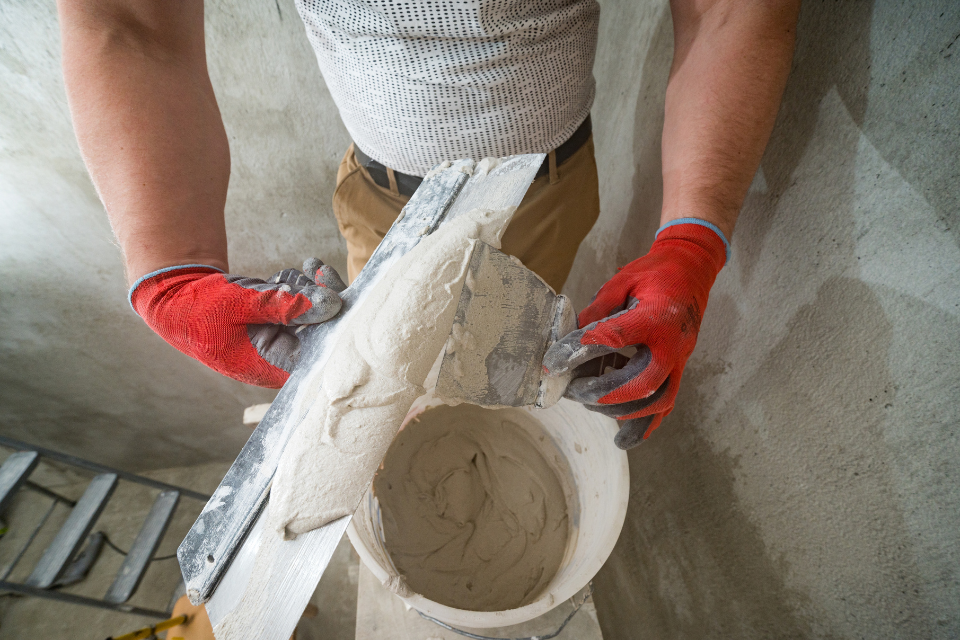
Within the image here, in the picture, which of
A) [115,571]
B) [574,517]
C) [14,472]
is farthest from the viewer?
[115,571]

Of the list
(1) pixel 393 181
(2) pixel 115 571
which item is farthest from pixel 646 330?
(2) pixel 115 571

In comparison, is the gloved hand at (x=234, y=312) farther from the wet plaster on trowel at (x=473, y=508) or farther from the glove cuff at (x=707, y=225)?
the glove cuff at (x=707, y=225)

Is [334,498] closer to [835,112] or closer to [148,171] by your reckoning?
[148,171]

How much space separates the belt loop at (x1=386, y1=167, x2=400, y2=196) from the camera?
4.11 feet

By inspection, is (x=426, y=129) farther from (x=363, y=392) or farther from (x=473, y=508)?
(x=473, y=508)

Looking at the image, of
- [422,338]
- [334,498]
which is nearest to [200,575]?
[334,498]

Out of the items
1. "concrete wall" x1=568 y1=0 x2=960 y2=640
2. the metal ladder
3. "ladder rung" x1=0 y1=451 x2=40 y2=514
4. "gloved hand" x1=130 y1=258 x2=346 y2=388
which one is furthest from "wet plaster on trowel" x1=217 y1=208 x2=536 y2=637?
"ladder rung" x1=0 y1=451 x2=40 y2=514

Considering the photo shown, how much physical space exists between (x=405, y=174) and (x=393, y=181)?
5 cm

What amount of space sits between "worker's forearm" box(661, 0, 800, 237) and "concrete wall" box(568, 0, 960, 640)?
94 mm

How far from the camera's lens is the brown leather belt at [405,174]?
1.27m

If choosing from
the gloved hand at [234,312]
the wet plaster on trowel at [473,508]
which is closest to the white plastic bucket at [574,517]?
the wet plaster on trowel at [473,508]

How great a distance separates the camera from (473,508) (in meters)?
1.41

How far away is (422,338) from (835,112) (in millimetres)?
1054

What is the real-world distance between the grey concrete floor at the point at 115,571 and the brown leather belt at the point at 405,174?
8.14 ft
